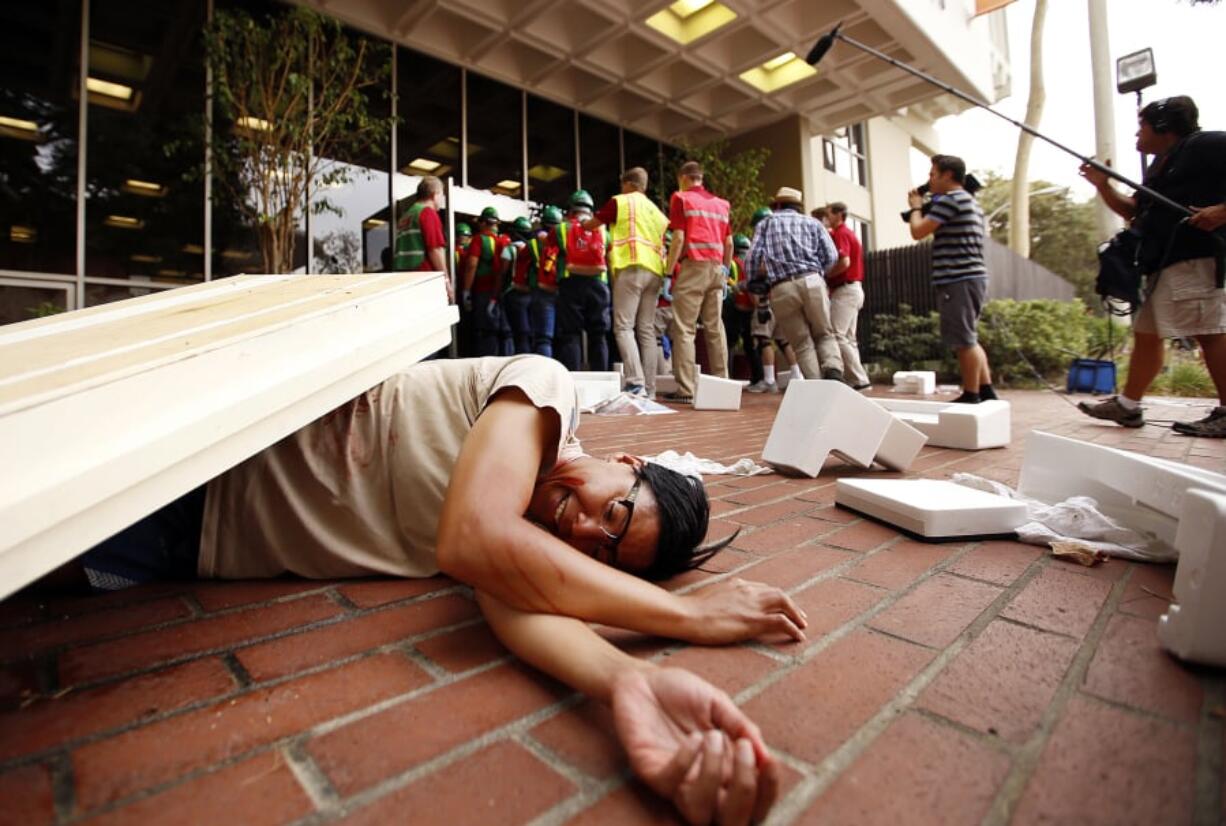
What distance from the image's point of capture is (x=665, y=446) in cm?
370

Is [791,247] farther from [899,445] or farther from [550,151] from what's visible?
[550,151]

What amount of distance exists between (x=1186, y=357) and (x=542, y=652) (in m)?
12.1

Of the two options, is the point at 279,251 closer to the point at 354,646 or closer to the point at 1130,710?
the point at 354,646

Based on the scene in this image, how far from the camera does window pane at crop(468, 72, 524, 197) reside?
8867 mm

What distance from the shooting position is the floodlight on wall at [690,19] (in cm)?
825

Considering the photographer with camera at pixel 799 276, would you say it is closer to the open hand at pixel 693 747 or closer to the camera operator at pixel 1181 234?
the camera operator at pixel 1181 234

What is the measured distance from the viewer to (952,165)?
4.65 metres

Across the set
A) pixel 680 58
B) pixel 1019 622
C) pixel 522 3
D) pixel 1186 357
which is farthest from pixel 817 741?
pixel 1186 357

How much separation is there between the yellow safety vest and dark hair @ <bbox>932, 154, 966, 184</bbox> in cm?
254

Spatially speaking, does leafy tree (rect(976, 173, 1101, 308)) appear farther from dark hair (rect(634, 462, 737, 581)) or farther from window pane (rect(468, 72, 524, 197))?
dark hair (rect(634, 462, 737, 581))

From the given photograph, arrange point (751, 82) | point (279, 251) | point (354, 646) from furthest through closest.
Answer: point (751, 82), point (279, 251), point (354, 646)

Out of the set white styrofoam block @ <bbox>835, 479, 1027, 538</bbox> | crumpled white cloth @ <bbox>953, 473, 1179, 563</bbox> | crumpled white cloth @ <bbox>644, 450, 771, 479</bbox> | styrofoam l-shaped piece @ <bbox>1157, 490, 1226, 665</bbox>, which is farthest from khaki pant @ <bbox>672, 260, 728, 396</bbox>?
styrofoam l-shaped piece @ <bbox>1157, 490, 1226, 665</bbox>

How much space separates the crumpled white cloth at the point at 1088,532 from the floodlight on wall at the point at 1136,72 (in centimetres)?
337

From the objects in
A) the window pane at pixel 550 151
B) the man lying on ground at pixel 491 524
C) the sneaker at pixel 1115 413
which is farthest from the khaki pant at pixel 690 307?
the man lying on ground at pixel 491 524
